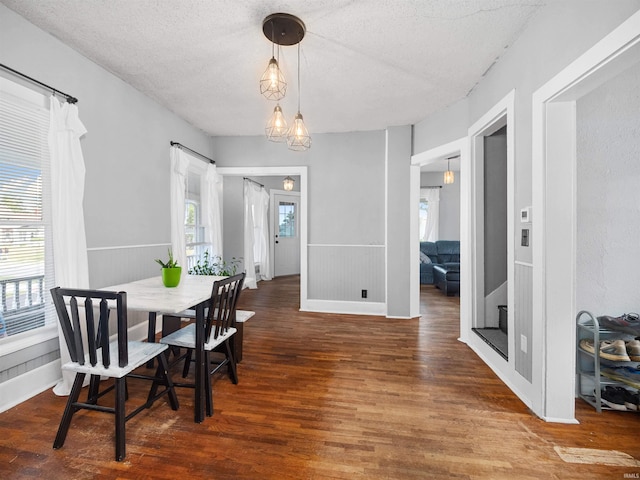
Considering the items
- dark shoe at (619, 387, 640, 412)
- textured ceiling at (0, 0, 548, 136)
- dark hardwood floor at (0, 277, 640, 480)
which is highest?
textured ceiling at (0, 0, 548, 136)

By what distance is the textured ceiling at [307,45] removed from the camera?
6.64ft

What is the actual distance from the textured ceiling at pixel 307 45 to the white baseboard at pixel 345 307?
2683 millimetres

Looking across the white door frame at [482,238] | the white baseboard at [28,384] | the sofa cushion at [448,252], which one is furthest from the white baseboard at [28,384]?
the sofa cushion at [448,252]

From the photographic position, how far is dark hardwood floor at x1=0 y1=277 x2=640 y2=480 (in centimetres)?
155

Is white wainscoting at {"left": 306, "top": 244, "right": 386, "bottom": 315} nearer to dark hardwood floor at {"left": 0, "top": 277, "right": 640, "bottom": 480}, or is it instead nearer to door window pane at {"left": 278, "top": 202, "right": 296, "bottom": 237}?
dark hardwood floor at {"left": 0, "top": 277, "right": 640, "bottom": 480}

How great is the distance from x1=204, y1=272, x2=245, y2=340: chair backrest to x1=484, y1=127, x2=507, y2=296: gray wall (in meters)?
2.52

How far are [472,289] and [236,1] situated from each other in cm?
313

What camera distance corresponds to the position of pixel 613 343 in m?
1.99

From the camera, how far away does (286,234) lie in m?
8.12

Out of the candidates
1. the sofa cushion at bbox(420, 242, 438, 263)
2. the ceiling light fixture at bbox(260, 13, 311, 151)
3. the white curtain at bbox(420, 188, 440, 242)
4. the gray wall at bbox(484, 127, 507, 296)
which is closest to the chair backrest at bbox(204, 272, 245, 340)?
the ceiling light fixture at bbox(260, 13, 311, 151)

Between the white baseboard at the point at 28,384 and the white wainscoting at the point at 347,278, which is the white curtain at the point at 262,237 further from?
the white baseboard at the point at 28,384

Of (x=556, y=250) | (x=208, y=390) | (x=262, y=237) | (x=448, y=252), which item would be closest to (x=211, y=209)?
(x=262, y=237)

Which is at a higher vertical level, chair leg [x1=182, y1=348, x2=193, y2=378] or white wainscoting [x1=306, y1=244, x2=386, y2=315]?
Answer: white wainscoting [x1=306, y1=244, x2=386, y2=315]

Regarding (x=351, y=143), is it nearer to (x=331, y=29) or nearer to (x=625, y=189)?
(x=331, y=29)
